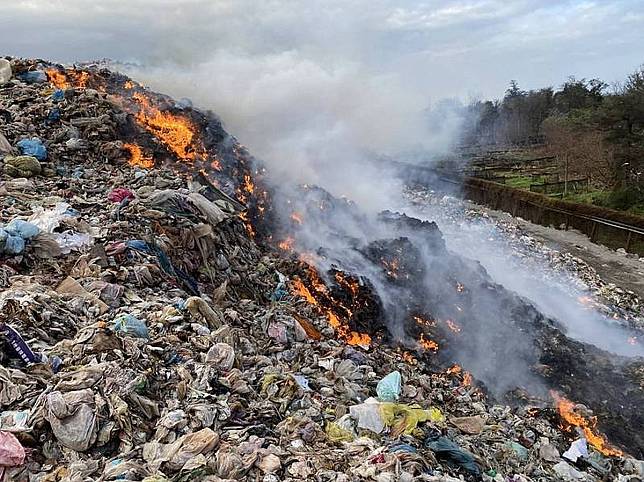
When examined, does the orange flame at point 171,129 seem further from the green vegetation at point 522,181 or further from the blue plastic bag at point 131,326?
the green vegetation at point 522,181

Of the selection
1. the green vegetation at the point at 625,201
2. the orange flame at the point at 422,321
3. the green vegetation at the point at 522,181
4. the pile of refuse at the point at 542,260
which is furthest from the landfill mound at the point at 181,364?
the green vegetation at the point at 522,181

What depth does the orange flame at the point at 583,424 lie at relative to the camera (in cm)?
726

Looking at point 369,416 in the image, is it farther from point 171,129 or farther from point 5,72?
point 5,72

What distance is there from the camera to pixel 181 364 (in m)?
4.45

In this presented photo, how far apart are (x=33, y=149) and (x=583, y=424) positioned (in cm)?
1064

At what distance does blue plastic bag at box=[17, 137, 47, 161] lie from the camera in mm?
9023

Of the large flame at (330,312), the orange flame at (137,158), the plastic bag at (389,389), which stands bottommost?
the large flame at (330,312)

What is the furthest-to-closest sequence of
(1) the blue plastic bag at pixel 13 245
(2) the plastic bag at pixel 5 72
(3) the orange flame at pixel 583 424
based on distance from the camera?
(2) the plastic bag at pixel 5 72 < (3) the orange flame at pixel 583 424 < (1) the blue plastic bag at pixel 13 245

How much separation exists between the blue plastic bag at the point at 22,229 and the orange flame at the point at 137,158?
13.7 feet

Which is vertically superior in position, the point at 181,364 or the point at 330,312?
the point at 181,364

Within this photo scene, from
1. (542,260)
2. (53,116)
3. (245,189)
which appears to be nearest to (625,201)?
(542,260)

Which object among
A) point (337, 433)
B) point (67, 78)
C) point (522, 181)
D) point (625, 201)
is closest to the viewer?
point (337, 433)

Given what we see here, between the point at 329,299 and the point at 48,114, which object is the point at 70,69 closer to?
the point at 48,114

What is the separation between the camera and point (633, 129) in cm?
2158
